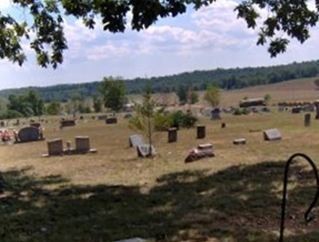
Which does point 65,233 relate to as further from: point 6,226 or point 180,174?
point 180,174

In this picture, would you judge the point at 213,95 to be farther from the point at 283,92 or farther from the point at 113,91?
the point at 283,92

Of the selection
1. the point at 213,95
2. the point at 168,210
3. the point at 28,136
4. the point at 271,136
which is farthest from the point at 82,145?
the point at 213,95

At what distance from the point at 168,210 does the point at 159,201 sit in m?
1.06

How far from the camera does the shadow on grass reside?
30.6 ft

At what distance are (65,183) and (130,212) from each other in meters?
5.10

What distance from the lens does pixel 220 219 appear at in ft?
33.5

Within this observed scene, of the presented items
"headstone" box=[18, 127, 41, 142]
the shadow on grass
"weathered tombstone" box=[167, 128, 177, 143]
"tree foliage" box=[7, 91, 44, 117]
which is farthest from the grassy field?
"tree foliage" box=[7, 91, 44, 117]

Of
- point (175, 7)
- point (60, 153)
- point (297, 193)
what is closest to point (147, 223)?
point (297, 193)

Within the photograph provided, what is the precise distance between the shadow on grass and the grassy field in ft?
0.05

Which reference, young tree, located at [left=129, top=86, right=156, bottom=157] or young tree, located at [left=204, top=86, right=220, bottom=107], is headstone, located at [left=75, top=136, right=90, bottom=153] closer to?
young tree, located at [left=129, top=86, right=156, bottom=157]

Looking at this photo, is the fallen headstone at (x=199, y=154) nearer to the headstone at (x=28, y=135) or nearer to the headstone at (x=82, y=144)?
the headstone at (x=82, y=144)

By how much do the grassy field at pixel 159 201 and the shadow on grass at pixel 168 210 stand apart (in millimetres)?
15

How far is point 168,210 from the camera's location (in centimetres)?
1109

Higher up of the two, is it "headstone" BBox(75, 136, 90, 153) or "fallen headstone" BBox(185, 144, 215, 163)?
"fallen headstone" BBox(185, 144, 215, 163)
